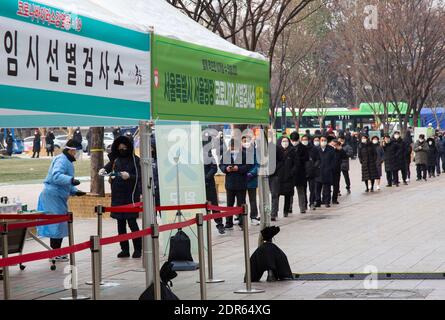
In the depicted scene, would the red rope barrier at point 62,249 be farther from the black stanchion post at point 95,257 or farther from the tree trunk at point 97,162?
the tree trunk at point 97,162

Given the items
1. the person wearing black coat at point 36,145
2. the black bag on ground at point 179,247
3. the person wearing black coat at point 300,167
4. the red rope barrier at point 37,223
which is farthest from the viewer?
the person wearing black coat at point 36,145

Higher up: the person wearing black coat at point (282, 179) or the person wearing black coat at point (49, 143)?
the person wearing black coat at point (49, 143)

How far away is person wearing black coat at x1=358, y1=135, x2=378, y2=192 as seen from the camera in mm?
28844

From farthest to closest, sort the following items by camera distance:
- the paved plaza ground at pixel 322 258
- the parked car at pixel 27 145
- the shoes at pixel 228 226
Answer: the parked car at pixel 27 145
the shoes at pixel 228 226
the paved plaza ground at pixel 322 258

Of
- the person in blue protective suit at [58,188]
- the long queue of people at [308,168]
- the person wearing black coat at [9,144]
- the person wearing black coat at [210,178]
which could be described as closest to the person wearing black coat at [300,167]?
the long queue of people at [308,168]

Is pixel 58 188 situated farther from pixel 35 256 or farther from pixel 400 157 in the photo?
pixel 400 157

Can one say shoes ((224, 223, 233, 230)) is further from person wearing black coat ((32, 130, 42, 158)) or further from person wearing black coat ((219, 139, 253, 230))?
person wearing black coat ((32, 130, 42, 158))

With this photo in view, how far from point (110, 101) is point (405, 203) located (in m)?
17.3

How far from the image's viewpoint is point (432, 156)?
37250 mm

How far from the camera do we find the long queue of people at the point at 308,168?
1841 cm

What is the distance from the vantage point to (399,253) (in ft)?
46.1

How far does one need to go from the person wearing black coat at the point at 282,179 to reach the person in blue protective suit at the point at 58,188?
7.31 metres

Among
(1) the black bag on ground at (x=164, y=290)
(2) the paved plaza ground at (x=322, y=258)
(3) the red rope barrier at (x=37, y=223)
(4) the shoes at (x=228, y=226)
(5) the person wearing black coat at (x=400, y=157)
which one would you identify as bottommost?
(2) the paved plaza ground at (x=322, y=258)

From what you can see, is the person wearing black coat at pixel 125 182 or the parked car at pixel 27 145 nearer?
the person wearing black coat at pixel 125 182
